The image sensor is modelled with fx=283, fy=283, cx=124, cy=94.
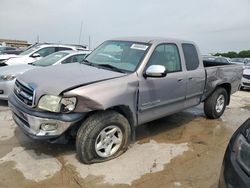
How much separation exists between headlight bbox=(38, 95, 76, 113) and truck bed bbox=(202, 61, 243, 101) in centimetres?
328

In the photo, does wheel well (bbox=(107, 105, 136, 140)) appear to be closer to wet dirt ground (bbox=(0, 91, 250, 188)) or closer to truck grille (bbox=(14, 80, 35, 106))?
wet dirt ground (bbox=(0, 91, 250, 188))

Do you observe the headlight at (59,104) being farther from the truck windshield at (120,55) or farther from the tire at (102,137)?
the truck windshield at (120,55)

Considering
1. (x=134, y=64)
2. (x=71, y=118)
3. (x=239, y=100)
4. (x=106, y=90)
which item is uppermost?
(x=134, y=64)

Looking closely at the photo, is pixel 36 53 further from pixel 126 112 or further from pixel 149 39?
pixel 126 112

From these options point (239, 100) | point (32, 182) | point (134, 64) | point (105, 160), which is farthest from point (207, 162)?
point (239, 100)

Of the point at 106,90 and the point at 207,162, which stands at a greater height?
the point at 106,90

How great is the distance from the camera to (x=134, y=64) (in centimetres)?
446

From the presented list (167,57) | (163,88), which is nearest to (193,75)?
(167,57)

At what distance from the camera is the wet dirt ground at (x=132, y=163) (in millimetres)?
3533

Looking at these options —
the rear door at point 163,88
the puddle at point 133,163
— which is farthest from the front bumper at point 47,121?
the rear door at point 163,88

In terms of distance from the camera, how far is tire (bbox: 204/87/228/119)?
6340mm

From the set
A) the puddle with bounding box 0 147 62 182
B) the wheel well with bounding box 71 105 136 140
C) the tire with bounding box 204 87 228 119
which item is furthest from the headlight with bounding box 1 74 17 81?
the tire with bounding box 204 87 228 119

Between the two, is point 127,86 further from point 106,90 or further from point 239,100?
point 239,100

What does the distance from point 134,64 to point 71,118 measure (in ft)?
4.63
